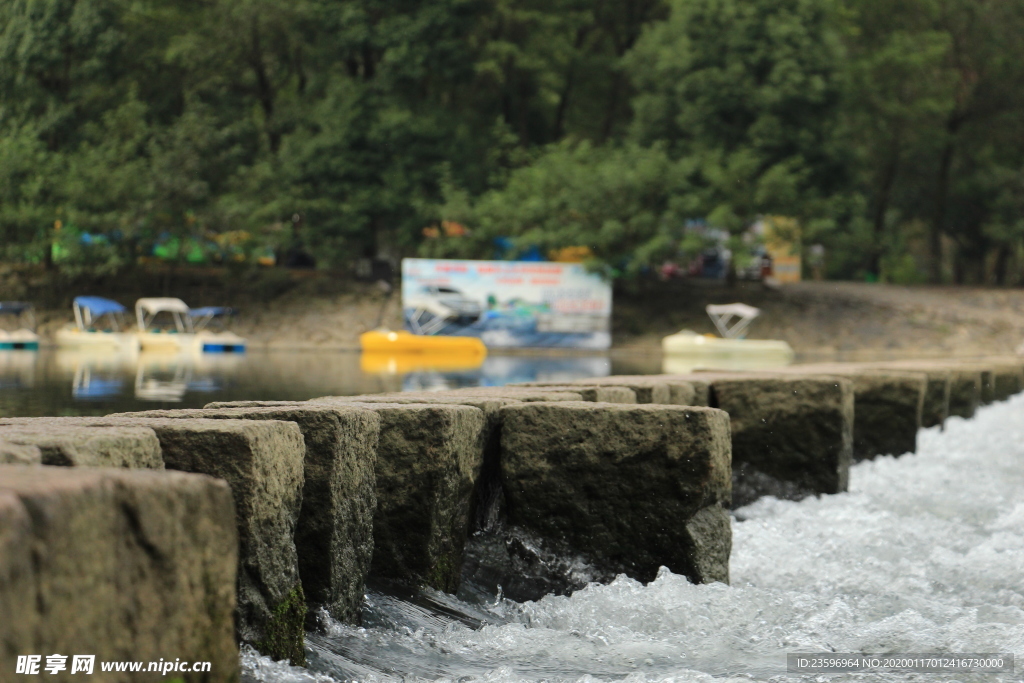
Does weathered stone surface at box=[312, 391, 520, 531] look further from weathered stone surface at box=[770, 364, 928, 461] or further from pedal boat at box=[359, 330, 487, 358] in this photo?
pedal boat at box=[359, 330, 487, 358]

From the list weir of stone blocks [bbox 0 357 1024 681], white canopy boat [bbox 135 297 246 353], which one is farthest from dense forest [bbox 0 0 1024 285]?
weir of stone blocks [bbox 0 357 1024 681]

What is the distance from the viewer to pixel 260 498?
9.62ft

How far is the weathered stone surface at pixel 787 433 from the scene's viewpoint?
22.3 feet

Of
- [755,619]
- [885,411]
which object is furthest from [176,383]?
[755,619]

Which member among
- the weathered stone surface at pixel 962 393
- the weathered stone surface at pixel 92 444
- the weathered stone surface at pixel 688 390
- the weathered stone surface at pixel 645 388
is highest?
the weathered stone surface at pixel 92 444

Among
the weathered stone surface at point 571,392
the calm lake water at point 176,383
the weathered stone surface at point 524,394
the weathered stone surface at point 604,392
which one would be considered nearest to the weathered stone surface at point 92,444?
the weathered stone surface at point 524,394

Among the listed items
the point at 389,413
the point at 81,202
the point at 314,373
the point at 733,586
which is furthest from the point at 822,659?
the point at 81,202

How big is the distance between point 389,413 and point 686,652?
1298mm

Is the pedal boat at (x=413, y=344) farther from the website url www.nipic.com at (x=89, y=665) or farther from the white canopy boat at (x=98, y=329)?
the website url www.nipic.com at (x=89, y=665)

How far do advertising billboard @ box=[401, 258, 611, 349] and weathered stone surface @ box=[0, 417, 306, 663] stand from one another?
30.8 metres

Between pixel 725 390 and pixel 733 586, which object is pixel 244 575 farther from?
pixel 725 390

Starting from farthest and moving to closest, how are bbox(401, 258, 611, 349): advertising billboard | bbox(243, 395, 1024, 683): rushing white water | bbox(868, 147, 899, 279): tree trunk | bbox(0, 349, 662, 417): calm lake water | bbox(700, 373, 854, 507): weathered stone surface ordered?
bbox(868, 147, 899, 279): tree trunk
bbox(401, 258, 611, 349): advertising billboard
bbox(0, 349, 662, 417): calm lake water
bbox(700, 373, 854, 507): weathered stone surface
bbox(243, 395, 1024, 683): rushing white water

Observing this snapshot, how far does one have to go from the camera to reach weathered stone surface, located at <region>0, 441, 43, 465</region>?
232 cm

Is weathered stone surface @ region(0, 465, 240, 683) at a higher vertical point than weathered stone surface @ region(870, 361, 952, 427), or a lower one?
higher
